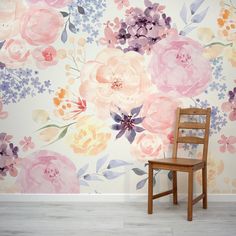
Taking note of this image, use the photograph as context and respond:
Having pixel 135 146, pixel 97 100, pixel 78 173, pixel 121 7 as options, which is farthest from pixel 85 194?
pixel 121 7

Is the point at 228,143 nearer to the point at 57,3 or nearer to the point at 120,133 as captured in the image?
the point at 120,133

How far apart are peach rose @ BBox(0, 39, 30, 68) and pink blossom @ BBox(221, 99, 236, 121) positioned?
75.4 inches

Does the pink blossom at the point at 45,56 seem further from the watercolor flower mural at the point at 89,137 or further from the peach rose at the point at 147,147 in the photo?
the peach rose at the point at 147,147

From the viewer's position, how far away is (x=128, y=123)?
3191 millimetres

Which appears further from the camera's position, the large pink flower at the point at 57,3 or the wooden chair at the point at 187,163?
the large pink flower at the point at 57,3

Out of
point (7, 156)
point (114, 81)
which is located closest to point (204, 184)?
point (114, 81)

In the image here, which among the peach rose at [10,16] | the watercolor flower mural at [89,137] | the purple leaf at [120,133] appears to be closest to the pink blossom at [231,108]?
the purple leaf at [120,133]

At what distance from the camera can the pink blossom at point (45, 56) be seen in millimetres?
3168

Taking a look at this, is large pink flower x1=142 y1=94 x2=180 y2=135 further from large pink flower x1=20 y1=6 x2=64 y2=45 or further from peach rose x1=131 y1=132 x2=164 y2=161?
large pink flower x1=20 y1=6 x2=64 y2=45

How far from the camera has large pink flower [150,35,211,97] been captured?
317 centimetres

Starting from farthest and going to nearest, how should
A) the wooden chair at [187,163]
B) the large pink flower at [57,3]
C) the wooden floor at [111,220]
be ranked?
the large pink flower at [57,3], the wooden chair at [187,163], the wooden floor at [111,220]

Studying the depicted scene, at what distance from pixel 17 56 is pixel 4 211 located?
141 cm

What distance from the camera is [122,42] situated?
317 cm

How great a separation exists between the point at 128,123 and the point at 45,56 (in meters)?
1.00
